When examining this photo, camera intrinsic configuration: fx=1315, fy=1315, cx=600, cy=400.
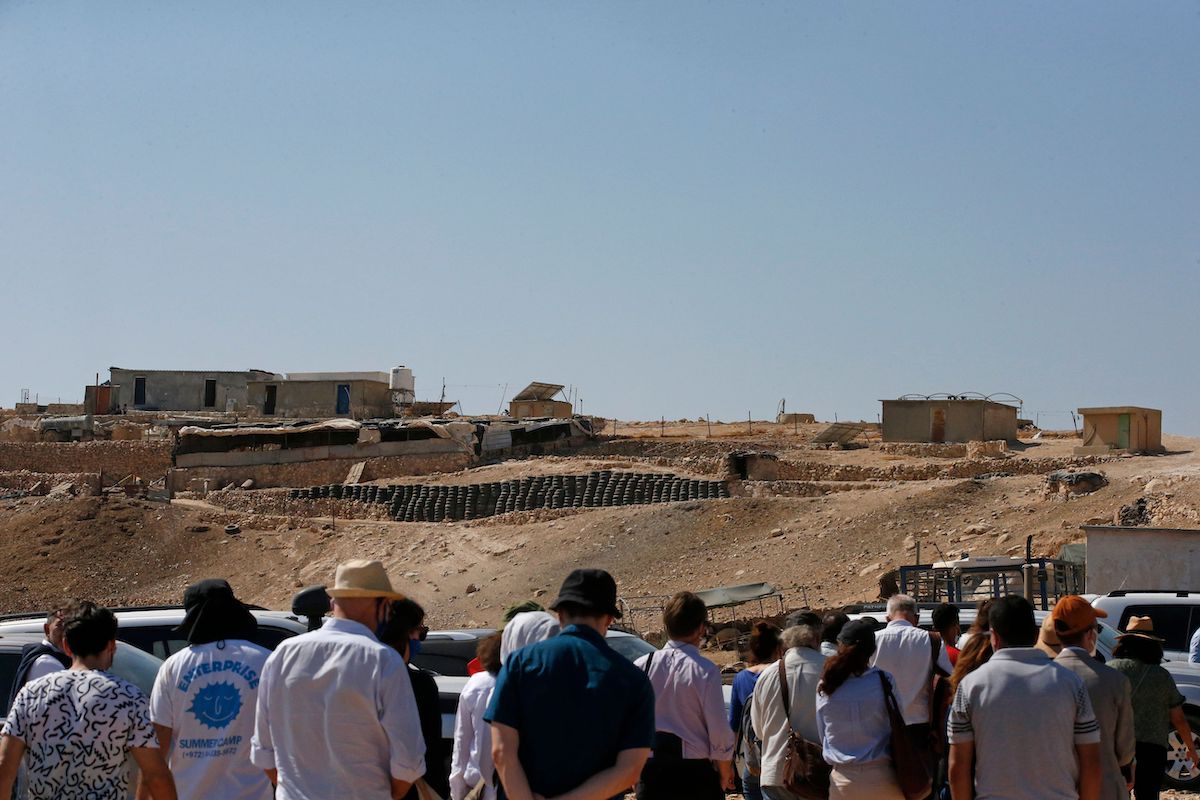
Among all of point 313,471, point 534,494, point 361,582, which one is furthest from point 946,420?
point 361,582

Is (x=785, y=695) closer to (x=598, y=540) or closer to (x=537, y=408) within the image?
(x=598, y=540)

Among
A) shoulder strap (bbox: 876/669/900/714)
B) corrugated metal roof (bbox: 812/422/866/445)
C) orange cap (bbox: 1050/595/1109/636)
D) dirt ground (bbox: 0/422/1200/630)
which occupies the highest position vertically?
corrugated metal roof (bbox: 812/422/866/445)

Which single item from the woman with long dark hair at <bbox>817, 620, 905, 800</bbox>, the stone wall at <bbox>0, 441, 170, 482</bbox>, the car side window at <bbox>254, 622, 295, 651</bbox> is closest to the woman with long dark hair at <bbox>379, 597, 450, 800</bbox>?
the woman with long dark hair at <bbox>817, 620, 905, 800</bbox>

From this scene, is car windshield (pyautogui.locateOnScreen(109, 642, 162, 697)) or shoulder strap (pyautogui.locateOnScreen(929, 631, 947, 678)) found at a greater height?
shoulder strap (pyautogui.locateOnScreen(929, 631, 947, 678))

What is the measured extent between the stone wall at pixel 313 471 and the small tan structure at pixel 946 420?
14.4 meters

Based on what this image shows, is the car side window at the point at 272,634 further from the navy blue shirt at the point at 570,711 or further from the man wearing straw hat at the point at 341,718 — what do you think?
the navy blue shirt at the point at 570,711

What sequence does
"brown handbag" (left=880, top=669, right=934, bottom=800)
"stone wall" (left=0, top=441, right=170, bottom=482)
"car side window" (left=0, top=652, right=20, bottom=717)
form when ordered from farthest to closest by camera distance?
"stone wall" (left=0, top=441, right=170, bottom=482), "car side window" (left=0, top=652, right=20, bottom=717), "brown handbag" (left=880, top=669, right=934, bottom=800)

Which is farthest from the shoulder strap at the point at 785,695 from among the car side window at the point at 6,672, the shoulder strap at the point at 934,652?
the car side window at the point at 6,672

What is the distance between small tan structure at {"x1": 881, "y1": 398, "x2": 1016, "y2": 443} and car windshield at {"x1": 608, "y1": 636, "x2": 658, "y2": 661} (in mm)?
34976

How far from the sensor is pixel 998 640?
5387 mm

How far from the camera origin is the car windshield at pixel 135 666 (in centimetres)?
727

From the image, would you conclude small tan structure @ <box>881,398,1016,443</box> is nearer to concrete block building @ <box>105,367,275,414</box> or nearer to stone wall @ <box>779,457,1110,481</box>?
stone wall @ <box>779,457,1110,481</box>

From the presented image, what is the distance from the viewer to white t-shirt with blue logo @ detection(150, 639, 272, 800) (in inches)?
209

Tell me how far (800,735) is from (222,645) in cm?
261
